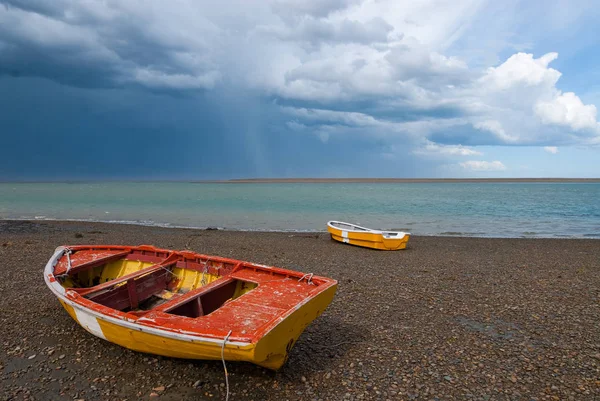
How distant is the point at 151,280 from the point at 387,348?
5454mm

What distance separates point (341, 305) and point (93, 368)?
5.52m

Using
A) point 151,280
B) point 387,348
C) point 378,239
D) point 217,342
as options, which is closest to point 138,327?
point 217,342

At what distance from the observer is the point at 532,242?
22.2 metres

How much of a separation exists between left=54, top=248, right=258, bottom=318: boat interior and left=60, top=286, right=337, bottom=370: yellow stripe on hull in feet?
2.44

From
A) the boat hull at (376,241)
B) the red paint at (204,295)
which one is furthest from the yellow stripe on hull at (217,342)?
the boat hull at (376,241)

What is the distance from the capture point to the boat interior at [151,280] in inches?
279

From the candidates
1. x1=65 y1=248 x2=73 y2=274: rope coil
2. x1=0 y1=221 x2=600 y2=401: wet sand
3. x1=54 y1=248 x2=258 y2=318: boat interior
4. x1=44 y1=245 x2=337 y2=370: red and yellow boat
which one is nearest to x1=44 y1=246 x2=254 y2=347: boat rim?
x1=44 y1=245 x2=337 y2=370: red and yellow boat

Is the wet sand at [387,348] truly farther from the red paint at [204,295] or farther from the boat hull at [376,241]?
the boat hull at [376,241]

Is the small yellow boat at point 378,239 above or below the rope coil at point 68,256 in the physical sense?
below

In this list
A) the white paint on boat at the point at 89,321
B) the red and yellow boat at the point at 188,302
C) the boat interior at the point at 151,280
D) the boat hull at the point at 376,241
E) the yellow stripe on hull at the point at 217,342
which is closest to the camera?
the yellow stripe on hull at the point at 217,342

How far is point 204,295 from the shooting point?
707 cm

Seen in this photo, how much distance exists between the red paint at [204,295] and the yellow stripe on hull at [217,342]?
0.39 ft

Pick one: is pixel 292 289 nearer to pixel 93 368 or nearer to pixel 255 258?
pixel 93 368

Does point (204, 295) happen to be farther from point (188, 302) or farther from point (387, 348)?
point (387, 348)
